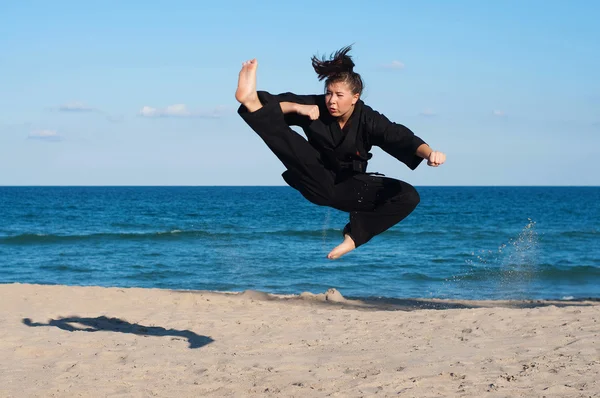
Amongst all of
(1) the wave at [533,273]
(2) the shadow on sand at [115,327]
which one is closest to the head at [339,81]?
(2) the shadow on sand at [115,327]

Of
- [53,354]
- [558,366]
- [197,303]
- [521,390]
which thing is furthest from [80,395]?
[197,303]

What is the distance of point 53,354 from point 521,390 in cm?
603

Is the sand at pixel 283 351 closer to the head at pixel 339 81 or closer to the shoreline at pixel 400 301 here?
the shoreline at pixel 400 301

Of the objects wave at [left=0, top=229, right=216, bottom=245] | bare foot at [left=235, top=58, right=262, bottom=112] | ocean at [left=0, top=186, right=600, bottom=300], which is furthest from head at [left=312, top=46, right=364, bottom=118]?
wave at [left=0, top=229, right=216, bottom=245]

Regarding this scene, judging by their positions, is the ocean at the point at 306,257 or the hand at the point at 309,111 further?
the ocean at the point at 306,257

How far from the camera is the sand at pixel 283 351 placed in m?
7.90

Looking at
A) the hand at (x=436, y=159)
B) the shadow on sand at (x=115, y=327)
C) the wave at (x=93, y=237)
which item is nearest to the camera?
the hand at (x=436, y=159)

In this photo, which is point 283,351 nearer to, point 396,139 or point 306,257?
point 396,139

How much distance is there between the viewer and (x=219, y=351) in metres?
10.1

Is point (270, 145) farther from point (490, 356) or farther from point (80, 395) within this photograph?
point (490, 356)

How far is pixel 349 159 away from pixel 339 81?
72 cm

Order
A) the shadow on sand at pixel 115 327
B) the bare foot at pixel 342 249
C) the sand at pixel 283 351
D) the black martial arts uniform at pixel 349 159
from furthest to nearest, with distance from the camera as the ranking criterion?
1. the shadow on sand at pixel 115 327
2. the sand at pixel 283 351
3. the bare foot at pixel 342 249
4. the black martial arts uniform at pixel 349 159

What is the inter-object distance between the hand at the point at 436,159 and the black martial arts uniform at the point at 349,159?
0.84ft

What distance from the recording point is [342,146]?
616 centimetres
